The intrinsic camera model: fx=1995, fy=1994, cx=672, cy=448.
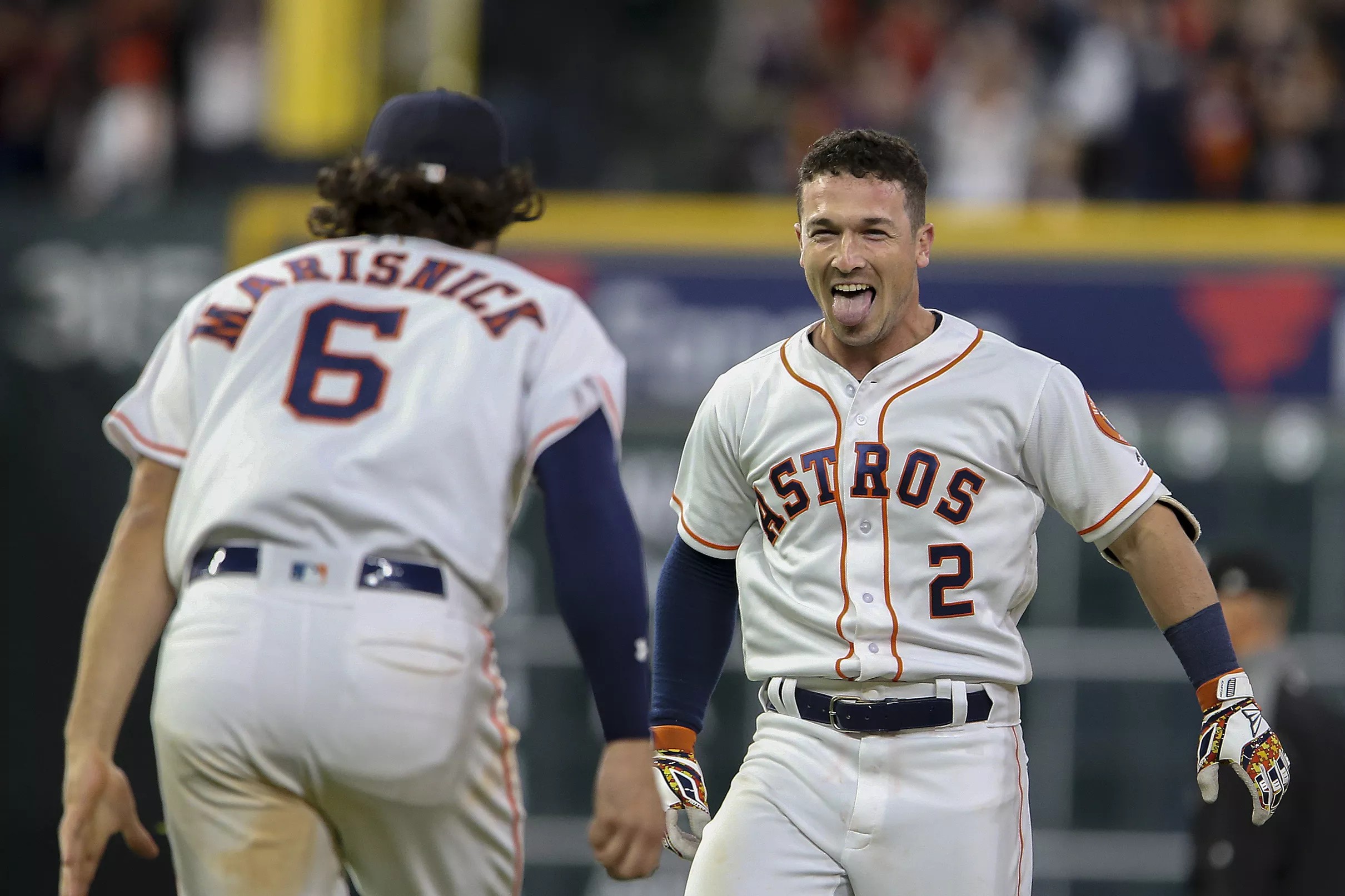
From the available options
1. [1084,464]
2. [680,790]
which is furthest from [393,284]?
[1084,464]

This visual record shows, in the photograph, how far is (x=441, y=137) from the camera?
10.6ft

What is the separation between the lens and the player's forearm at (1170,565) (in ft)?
11.5

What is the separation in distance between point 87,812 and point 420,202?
3.55 feet

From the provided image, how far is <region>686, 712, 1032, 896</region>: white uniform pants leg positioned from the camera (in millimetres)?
3379

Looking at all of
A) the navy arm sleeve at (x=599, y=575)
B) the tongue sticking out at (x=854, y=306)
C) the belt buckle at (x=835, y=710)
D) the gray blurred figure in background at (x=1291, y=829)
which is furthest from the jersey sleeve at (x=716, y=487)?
the gray blurred figure in background at (x=1291, y=829)

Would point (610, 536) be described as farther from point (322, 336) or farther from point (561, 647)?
point (561, 647)

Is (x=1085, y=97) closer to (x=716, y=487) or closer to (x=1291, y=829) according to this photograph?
(x=1291, y=829)

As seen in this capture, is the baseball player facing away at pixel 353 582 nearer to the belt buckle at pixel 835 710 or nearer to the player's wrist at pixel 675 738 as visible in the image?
the belt buckle at pixel 835 710

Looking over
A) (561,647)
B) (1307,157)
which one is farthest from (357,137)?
(1307,157)

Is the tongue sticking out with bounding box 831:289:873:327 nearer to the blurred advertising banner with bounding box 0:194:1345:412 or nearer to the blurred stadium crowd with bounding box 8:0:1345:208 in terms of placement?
the blurred advertising banner with bounding box 0:194:1345:412

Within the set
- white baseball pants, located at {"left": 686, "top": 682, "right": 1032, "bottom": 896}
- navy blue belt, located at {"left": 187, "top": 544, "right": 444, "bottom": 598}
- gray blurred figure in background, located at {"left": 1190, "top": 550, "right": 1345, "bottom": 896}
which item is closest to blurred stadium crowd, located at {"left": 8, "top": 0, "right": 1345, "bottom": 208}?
gray blurred figure in background, located at {"left": 1190, "top": 550, "right": 1345, "bottom": 896}

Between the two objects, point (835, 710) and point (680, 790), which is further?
point (680, 790)

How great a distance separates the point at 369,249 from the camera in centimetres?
314

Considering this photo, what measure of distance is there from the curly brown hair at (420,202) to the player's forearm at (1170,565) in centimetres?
124
